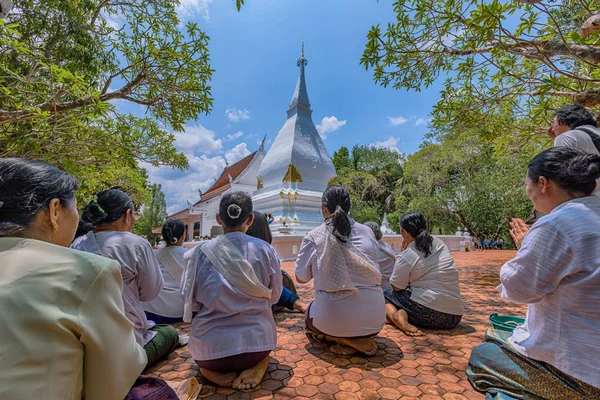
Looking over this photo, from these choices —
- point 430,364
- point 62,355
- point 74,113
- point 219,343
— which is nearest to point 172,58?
point 74,113

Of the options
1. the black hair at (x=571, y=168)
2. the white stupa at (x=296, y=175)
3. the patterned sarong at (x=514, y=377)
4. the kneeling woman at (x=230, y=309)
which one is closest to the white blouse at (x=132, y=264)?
the kneeling woman at (x=230, y=309)

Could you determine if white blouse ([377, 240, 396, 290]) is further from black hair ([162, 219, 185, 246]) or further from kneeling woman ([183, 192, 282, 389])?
black hair ([162, 219, 185, 246])

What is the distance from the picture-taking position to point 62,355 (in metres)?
0.84

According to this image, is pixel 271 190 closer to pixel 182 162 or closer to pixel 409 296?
pixel 182 162

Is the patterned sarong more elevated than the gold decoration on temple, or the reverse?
the gold decoration on temple

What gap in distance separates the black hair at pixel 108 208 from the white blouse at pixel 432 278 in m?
2.68

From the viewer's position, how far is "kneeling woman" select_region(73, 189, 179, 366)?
81.6 inches

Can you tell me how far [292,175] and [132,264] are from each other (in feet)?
27.8

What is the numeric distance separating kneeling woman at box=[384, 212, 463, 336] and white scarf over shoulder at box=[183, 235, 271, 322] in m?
1.68

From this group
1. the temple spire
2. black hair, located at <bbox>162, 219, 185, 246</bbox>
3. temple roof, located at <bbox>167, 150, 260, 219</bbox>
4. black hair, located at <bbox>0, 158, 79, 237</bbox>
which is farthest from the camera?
temple roof, located at <bbox>167, 150, 260, 219</bbox>

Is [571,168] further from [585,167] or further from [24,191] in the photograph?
[24,191]

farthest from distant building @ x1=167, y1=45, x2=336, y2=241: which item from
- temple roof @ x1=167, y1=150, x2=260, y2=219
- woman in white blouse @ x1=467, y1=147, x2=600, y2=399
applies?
temple roof @ x1=167, y1=150, x2=260, y2=219

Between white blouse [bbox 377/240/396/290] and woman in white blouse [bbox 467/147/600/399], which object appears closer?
woman in white blouse [bbox 467/147/600/399]

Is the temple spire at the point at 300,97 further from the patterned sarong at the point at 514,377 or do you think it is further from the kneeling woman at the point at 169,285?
the patterned sarong at the point at 514,377
